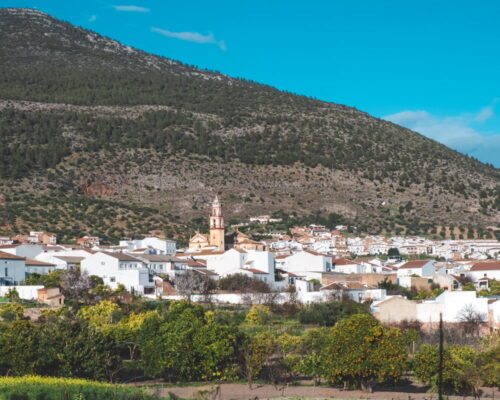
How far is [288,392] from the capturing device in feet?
109

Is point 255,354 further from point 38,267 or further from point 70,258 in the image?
point 70,258

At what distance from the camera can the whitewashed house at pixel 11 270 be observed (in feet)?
175

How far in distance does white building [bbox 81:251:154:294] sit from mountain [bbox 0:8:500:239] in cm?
2398

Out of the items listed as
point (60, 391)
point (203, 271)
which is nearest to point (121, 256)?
point (203, 271)

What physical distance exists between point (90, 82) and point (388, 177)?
4767 centimetres

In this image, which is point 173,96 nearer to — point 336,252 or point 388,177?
point 388,177

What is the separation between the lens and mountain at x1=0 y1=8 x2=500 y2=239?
307 ft

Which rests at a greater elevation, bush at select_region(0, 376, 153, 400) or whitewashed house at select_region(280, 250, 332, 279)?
whitewashed house at select_region(280, 250, 332, 279)

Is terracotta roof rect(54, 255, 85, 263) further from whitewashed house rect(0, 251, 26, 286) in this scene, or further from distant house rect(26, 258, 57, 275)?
whitewashed house rect(0, 251, 26, 286)

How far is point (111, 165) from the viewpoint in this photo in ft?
337

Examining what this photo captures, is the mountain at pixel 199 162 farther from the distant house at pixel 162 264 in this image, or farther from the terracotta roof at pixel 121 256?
the terracotta roof at pixel 121 256

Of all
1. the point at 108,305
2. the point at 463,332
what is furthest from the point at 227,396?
the point at 463,332

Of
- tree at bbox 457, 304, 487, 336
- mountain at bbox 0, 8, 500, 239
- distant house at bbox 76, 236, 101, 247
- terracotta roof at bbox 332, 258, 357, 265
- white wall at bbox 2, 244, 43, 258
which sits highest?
mountain at bbox 0, 8, 500, 239

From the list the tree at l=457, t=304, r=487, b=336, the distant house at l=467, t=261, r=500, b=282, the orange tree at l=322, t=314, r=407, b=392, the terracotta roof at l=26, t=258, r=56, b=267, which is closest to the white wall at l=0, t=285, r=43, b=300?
the terracotta roof at l=26, t=258, r=56, b=267
